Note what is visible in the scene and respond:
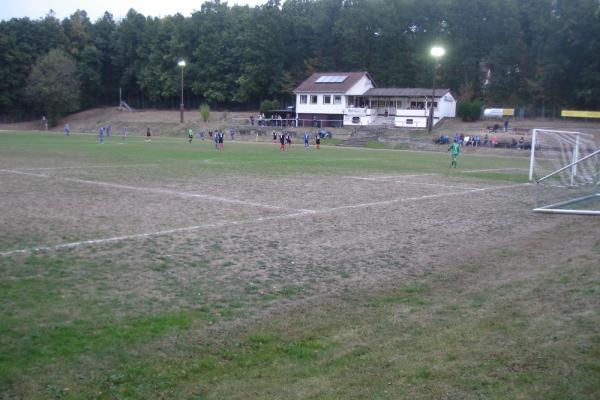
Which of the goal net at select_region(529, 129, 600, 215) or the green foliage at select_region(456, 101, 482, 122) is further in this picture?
the green foliage at select_region(456, 101, 482, 122)

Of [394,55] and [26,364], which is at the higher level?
[394,55]

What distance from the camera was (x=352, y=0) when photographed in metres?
89.2

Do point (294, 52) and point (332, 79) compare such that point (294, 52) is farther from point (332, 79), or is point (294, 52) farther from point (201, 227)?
point (201, 227)

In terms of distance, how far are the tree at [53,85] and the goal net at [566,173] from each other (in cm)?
8079

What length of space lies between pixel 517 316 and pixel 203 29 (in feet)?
305

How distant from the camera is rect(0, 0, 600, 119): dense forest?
228 feet

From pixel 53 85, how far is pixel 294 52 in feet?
123

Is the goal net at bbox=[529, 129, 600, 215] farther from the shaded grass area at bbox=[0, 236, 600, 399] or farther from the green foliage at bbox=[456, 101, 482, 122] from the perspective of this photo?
the green foliage at bbox=[456, 101, 482, 122]

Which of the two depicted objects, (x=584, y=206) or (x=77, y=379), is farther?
(x=584, y=206)

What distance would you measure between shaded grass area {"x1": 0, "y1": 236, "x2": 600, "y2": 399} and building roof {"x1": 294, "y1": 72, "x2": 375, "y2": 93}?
6820 cm

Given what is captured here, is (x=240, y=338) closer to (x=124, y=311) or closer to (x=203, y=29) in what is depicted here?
(x=124, y=311)

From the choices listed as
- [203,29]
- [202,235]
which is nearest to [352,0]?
[203,29]

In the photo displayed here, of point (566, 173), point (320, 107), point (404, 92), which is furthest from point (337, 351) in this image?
Answer: point (320, 107)

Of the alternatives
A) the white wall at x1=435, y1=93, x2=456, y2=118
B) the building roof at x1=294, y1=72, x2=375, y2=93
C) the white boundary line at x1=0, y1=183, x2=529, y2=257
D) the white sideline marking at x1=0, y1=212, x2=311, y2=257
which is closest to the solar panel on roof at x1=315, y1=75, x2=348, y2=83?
the building roof at x1=294, y1=72, x2=375, y2=93
